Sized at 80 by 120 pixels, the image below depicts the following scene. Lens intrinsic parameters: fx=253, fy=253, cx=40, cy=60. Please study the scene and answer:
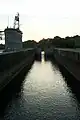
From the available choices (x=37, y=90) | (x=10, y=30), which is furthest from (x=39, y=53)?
(x=37, y=90)

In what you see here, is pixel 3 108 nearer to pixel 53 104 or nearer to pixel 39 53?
pixel 53 104

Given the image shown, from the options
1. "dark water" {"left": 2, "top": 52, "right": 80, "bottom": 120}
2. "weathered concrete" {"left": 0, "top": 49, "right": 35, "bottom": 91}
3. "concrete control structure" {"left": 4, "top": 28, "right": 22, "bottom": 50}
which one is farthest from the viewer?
"concrete control structure" {"left": 4, "top": 28, "right": 22, "bottom": 50}

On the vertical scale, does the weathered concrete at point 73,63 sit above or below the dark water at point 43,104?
above

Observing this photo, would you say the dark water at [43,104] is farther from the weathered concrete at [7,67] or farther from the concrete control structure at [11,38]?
the concrete control structure at [11,38]

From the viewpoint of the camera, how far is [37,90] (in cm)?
2692

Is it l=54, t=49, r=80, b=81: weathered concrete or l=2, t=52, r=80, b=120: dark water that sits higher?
l=54, t=49, r=80, b=81: weathered concrete

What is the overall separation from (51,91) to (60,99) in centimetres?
392

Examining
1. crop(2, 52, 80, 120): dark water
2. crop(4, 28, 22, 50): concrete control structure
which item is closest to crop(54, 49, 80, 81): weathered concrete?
crop(2, 52, 80, 120): dark water

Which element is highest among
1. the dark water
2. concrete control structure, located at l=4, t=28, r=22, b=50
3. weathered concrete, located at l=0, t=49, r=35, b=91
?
concrete control structure, located at l=4, t=28, r=22, b=50

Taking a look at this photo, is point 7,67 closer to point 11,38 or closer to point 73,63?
point 73,63

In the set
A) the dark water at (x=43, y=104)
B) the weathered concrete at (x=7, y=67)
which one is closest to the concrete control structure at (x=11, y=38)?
the weathered concrete at (x=7, y=67)

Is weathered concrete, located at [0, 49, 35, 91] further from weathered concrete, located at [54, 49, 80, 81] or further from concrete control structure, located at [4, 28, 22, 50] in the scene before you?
concrete control structure, located at [4, 28, 22, 50]

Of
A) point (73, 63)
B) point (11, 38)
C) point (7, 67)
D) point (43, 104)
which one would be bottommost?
point (43, 104)

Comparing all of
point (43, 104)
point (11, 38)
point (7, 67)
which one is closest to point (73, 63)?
point (7, 67)
